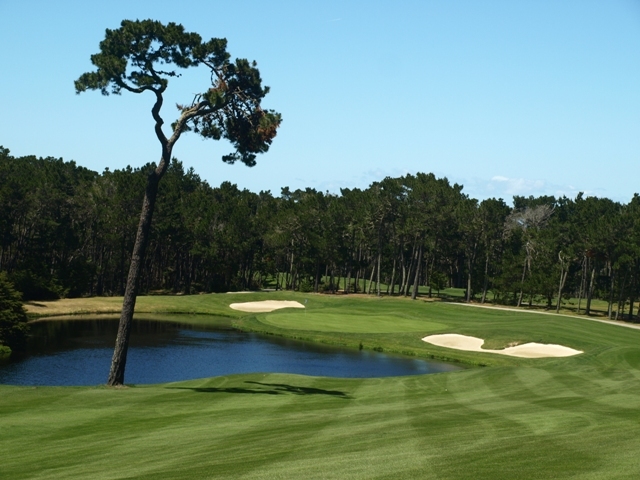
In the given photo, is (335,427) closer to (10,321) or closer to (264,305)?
(10,321)

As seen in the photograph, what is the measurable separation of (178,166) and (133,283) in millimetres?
161737

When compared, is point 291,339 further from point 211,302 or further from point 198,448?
point 198,448

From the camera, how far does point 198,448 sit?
13.9m

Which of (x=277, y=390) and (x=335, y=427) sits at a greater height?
(x=335, y=427)

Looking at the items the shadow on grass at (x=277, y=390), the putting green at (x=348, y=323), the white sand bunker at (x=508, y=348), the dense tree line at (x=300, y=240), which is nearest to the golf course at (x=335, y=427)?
the shadow on grass at (x=277, y=390)

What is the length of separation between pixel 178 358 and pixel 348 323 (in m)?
21.1

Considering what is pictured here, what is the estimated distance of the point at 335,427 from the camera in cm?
1623

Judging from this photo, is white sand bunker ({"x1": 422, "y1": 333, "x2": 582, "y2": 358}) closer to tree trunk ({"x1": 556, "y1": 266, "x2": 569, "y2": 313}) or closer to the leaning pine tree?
the leaning pine tree

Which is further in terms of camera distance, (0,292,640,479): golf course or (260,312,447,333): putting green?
(260,312,447,333): putting green

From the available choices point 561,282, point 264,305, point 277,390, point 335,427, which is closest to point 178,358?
point 277,390

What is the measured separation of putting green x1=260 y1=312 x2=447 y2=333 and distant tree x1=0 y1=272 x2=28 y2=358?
21.7m

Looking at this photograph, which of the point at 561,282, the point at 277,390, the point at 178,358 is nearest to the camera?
the point at 277,390

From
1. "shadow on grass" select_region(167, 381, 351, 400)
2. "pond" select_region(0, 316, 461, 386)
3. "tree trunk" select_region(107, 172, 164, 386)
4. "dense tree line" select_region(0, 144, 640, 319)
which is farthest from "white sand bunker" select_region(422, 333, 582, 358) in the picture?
"dense tree line" select_region(0, 144, 640, 319)

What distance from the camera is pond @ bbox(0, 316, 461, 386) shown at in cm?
3497
